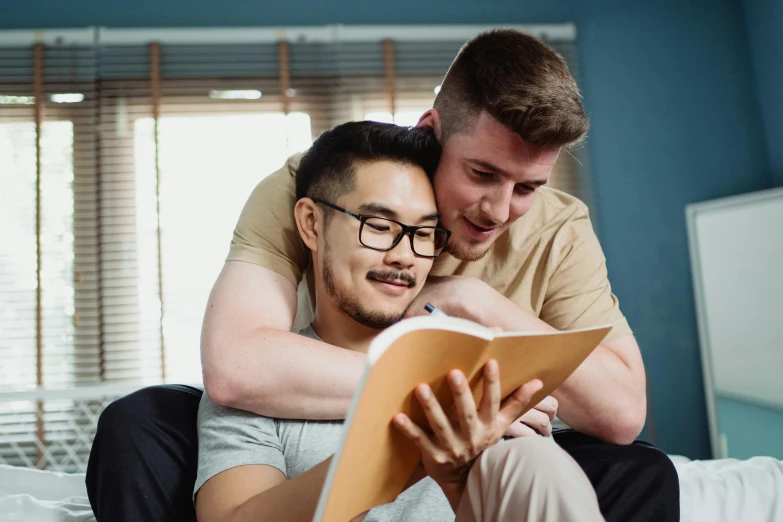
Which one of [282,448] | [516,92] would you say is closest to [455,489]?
[282,448]

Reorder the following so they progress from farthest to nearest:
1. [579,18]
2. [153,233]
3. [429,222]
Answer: [579,18], [153,233], [429,222]

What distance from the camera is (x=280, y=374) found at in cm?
102

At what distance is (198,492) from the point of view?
1042 millimetres

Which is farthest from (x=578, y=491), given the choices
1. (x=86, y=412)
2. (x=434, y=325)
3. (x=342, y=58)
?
(x=342, y=58)

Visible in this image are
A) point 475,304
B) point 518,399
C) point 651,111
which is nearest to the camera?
point 518,399

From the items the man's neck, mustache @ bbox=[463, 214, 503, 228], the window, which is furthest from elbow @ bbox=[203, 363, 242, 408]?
the window

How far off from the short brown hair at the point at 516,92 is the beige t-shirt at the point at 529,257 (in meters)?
0.20

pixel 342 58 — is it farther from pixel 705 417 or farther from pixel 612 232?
→ pixel 705 417

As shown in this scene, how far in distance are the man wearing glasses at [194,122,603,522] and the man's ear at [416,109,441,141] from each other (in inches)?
1.5

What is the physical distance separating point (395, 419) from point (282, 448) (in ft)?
1.43

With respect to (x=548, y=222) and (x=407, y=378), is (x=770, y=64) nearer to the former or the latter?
(x=548, y=222)

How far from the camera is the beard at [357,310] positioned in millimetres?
1175

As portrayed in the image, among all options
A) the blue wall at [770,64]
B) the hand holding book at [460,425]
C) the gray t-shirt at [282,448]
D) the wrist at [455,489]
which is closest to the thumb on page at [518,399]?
the hand holding book at [460,425]

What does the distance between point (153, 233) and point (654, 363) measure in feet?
8.04
